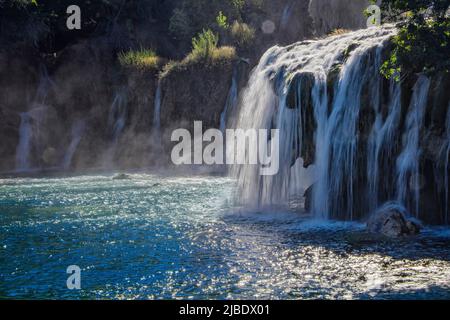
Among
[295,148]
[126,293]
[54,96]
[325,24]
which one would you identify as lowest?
[126,293]

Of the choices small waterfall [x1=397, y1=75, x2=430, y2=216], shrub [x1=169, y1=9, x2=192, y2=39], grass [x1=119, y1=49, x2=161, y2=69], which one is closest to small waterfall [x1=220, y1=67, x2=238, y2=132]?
grass [x1=119, y1=49, x2=161, y2=69]

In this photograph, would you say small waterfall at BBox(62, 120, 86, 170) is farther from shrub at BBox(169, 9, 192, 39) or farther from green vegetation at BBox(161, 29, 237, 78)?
shrub at BBox(169, 9, 192, 39)

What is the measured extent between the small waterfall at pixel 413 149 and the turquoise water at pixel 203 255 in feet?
4.72

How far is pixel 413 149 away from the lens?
15242 millimetres

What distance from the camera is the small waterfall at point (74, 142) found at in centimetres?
3584

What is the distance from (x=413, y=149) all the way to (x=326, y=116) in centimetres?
308

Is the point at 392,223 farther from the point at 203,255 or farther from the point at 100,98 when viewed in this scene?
the point at 100,98

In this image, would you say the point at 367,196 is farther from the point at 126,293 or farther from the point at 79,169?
the point at 79,169

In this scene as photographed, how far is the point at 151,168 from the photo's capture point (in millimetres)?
33594

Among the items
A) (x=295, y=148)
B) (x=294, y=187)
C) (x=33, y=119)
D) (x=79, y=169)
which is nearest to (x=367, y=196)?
(x=295, y=148)

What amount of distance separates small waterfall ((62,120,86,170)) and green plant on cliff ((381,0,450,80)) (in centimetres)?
2515

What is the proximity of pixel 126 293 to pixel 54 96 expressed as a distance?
29928 millimetres

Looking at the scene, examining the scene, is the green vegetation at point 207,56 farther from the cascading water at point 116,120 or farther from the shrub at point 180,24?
the shrub at point 180,24

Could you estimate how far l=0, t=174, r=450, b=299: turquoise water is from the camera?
986 centimetres
